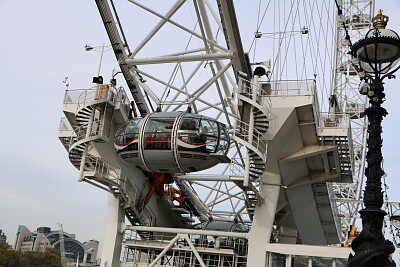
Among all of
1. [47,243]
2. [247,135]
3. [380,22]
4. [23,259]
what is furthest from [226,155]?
[47,243]

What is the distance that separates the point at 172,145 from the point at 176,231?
7.11 meters

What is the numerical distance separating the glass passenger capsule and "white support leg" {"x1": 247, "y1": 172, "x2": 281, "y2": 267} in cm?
397

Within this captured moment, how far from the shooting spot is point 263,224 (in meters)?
25.7

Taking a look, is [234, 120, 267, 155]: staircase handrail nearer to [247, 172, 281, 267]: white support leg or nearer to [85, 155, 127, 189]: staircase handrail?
[247, 172, 281, 267]: white support leg

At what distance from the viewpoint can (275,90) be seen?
25.1 m

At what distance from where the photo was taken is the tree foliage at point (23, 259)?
280 ft

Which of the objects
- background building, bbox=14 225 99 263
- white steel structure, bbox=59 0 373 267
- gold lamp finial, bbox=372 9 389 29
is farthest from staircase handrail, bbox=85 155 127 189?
background building, bbox=14 225 99 263

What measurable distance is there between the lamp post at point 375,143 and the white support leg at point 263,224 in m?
19.5

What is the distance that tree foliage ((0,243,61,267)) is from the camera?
85.3 meters

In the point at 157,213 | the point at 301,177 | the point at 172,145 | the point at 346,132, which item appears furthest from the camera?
the point at 157,213

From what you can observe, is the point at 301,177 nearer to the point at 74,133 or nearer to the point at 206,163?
the point at 206,163

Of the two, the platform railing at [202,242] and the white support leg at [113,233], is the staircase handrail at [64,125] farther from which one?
the platform railing at [202,242]

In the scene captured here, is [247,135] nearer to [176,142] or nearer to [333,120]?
[176,142]

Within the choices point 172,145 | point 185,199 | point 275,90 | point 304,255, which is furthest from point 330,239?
point 172,145
